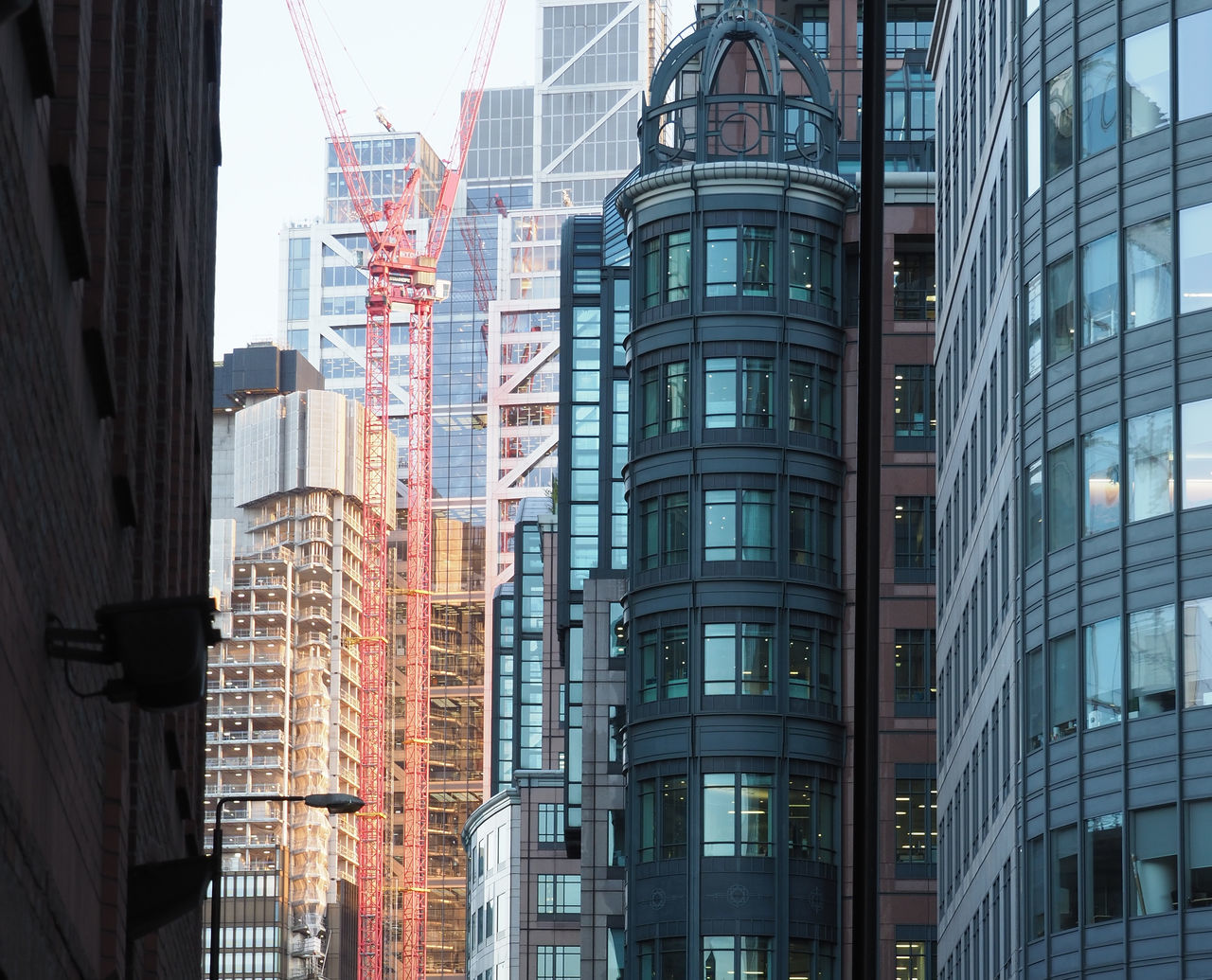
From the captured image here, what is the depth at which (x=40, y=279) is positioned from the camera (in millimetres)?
11000

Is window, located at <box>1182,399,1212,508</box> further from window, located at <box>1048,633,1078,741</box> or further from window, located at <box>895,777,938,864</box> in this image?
window, located at <box>895,777,938,864</box>

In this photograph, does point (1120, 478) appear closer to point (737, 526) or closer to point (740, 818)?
point (740, 818)

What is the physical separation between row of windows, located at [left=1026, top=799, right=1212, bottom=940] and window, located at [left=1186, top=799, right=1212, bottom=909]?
2cm

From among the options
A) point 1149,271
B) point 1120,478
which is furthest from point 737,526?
point 1149,271

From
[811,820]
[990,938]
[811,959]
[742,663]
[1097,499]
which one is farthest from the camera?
[742,663]

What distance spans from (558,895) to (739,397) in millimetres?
45937

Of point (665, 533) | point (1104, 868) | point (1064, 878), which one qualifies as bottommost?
point (1064, 878)

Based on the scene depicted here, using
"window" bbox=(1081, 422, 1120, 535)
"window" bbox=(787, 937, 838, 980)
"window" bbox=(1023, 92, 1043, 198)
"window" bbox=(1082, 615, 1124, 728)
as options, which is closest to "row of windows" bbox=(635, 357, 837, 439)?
"window" bbox=(787, 937, 838, 980)

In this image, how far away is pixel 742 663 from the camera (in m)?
67.2

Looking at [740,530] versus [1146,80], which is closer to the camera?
[1146,80]

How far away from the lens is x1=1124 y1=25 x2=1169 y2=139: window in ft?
148

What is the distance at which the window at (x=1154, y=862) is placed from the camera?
4188 cm

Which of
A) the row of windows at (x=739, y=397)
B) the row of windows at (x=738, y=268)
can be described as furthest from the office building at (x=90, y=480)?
the row of windows at (x=738, y=268)

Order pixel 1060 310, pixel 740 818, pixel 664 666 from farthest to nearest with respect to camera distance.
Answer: pixel 664 666
pixel 740 818
pixel 1060 310
